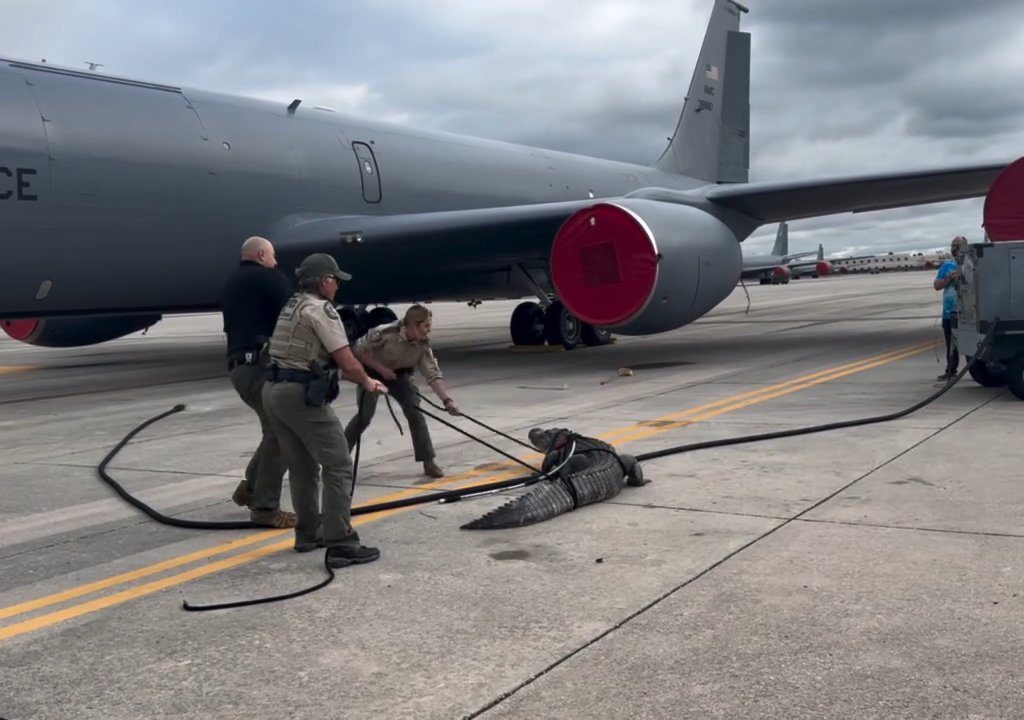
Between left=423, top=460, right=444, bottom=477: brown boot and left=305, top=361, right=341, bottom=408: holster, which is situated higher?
left=305, top=361, right=341, bottom=408: holster

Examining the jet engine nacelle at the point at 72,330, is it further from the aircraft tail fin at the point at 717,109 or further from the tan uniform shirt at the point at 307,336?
the tan uniform shirt at the point at 307,336

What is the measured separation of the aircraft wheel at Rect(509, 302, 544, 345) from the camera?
1691cm

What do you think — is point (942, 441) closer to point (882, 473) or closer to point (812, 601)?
point (882, 473)

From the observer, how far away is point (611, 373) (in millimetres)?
12297

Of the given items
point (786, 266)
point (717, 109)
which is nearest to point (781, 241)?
point (786, 266)

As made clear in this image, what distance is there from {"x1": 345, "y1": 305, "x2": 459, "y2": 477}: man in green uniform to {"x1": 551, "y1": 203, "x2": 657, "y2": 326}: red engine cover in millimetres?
5490

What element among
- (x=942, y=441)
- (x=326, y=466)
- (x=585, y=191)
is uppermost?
(x=585, y=191)

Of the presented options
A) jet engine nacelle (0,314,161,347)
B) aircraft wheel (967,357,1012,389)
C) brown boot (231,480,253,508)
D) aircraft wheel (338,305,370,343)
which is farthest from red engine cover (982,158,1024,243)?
jet engine nacelle (0,314,161,347)

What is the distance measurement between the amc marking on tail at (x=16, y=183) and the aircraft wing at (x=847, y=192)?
28.6ft

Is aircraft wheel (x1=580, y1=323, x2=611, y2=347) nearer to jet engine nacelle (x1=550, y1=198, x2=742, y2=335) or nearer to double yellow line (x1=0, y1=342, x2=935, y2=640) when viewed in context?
jet engine nacelle (x1=550, y1=198, x2=742, y2=335)

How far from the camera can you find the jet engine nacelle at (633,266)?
11492 mm

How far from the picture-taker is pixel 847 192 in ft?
47.5

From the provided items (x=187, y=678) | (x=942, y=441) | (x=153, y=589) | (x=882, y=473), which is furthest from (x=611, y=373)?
(x=187, y=678)

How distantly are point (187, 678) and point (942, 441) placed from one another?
5.38m
